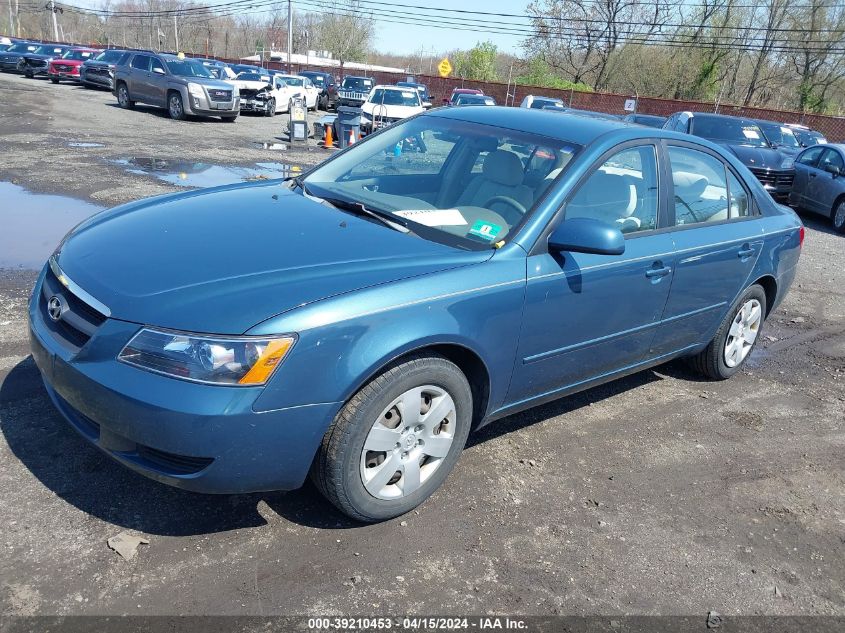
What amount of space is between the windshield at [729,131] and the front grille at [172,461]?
1494 centimetres

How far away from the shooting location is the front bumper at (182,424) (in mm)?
2461

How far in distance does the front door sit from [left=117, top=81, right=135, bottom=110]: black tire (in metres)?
21.6

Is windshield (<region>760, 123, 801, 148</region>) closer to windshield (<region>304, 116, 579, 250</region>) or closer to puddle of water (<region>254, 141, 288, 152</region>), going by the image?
puddle of water (<region>254, 141, 288, 152</region>)

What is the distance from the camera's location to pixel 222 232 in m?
3.22

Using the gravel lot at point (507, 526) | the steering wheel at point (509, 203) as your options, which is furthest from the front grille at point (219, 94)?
the steering wheel at point (509, 203)

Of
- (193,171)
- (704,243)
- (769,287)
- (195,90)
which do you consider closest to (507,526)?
(704,243)

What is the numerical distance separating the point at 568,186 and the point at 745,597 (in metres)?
2.04

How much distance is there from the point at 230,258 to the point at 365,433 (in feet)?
3.07

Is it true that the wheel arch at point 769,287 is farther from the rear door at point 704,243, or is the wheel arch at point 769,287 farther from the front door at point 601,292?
the front door at point 601,292

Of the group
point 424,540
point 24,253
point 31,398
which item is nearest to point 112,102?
point 24,253

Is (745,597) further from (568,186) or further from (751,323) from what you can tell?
(751,323)

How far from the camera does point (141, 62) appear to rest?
21.1 m

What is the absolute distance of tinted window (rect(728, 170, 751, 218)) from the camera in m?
4.71

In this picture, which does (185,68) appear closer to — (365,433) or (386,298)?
(386,298)
